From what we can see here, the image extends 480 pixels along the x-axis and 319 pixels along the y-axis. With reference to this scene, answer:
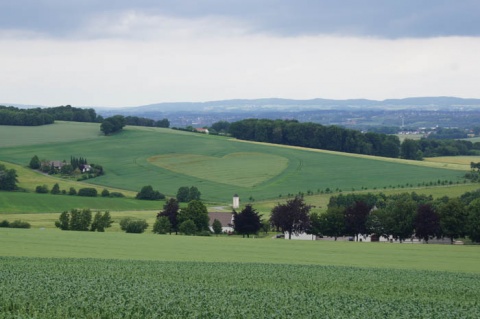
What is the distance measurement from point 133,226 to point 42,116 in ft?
355

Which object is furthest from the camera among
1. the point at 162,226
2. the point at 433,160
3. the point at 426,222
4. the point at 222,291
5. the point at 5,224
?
the point at 433,160

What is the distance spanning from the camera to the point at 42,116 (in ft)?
562

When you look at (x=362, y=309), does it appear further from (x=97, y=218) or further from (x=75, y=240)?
(x=97, y=218)

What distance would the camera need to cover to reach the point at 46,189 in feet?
330

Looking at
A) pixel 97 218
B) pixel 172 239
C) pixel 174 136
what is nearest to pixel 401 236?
pixel 172 239

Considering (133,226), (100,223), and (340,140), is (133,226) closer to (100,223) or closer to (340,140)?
(100,223)

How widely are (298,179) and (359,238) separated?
1657 inches

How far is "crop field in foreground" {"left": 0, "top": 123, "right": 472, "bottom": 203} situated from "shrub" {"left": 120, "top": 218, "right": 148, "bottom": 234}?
89.9 ft


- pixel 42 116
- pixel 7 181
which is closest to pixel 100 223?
pixel 7 181

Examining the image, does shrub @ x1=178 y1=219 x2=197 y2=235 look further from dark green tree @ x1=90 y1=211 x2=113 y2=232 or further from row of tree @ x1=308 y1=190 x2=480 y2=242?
row of tree @ x1=308 y1=190 x2=480 y2=242

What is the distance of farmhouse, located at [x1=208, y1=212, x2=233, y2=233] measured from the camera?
76994mm

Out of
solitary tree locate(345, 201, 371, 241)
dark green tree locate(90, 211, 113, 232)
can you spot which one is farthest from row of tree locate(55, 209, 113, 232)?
solitary tree locate(345, 201, 371, 241)

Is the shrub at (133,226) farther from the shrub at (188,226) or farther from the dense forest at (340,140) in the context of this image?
the dense forest at (340,140)

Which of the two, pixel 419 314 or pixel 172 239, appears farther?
pixel 172 239
